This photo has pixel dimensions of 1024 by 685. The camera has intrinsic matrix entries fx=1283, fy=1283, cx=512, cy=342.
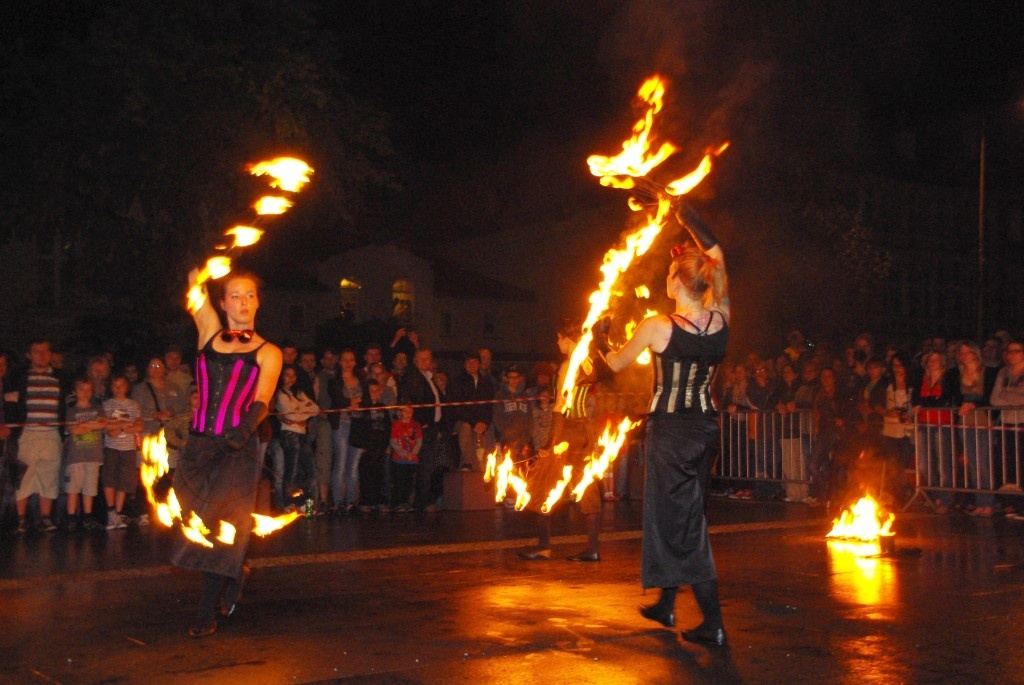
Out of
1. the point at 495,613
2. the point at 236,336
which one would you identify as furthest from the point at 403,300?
the point at 236,336

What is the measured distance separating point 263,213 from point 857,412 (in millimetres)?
9313

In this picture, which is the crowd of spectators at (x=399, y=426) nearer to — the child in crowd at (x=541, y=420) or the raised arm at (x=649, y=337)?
the child in crowd at (x=541, y=420)

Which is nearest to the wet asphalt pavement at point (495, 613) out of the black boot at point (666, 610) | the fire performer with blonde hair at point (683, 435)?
the black boot at point (666, 610)

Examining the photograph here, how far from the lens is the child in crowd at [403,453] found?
48.6ft

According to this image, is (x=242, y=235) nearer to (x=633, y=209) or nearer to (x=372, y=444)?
(x=633, y=209)

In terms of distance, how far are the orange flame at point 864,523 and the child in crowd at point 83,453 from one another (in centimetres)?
729

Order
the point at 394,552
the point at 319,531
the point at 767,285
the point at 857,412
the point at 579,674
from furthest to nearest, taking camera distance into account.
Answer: the point at 767,285
the point at 857,412
the point at 319,531
the point at 394,552
the point at 579,674

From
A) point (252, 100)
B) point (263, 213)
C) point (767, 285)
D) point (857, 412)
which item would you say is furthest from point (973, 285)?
point (263, 213)

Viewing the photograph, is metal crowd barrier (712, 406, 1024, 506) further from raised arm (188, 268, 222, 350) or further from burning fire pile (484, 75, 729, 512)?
raised arm (188, 268, 222, 350)

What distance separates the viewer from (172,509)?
7551 millimetres

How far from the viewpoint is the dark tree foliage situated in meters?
24.8

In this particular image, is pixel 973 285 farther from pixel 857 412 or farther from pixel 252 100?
pixel 857 412

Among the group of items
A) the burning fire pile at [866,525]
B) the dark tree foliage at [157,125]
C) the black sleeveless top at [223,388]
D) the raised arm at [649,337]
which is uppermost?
the dark tree foliage at [157,125]

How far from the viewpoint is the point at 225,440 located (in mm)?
7270
